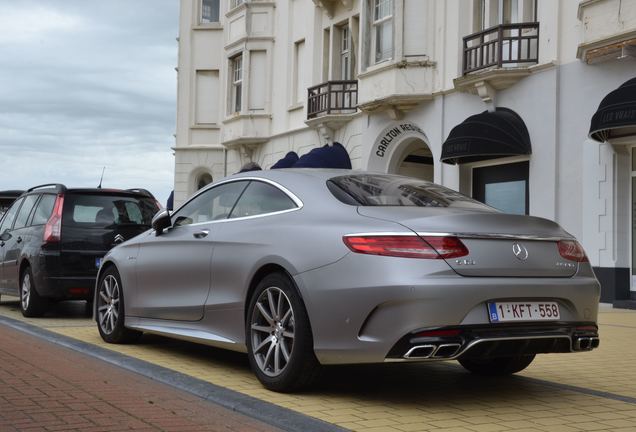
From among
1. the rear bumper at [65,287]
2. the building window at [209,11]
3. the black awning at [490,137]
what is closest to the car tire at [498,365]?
the rear bumper at [65,287]

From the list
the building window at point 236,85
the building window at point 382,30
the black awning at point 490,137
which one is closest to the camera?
the black awning at point 490,137

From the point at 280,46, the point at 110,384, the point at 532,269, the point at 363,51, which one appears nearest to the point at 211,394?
the point at 110,384

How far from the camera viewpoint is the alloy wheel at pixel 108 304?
28.1ft

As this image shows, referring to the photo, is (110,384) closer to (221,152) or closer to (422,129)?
(422,129)

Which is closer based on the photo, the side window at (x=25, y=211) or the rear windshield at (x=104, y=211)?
the rear windshield at (x=104, y=211)

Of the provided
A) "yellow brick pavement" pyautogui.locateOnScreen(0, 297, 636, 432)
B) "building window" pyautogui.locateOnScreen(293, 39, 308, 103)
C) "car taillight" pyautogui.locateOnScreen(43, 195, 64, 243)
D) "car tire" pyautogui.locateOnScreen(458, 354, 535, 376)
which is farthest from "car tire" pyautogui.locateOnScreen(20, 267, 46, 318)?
"building window" pyautogui.locateOnScreen(293, 39, 308, 103)

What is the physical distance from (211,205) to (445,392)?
251 centimetres

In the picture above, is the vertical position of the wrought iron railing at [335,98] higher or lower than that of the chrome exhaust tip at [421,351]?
higher

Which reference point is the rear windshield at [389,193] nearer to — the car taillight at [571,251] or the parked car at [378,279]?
the parked car at [378,279]

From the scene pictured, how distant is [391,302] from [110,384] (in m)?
2.26

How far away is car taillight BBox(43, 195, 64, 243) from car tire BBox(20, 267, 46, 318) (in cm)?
65

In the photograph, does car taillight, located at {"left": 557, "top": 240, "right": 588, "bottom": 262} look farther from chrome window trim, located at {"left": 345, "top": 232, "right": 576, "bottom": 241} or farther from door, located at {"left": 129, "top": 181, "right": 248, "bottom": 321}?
door, located at {"left": 129, "top": 181, "right": 248, "bottom": 321}

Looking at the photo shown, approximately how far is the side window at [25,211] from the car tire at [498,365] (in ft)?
24.6

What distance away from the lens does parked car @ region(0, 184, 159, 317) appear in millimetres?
11227
